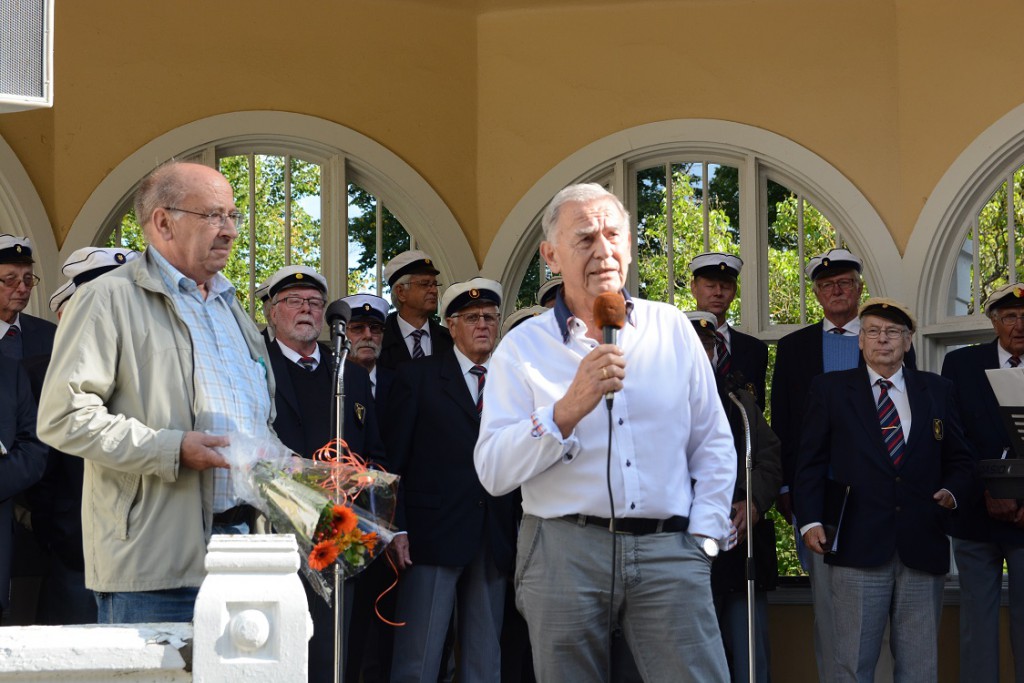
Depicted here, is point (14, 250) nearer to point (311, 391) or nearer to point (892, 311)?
point (311, 391)

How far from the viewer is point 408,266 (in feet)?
23.5

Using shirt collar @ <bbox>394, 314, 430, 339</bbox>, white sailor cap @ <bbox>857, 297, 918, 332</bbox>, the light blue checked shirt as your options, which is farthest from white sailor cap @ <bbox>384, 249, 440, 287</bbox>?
the light blue checked shirt

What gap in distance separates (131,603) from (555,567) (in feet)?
3.29

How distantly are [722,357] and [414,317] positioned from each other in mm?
1565

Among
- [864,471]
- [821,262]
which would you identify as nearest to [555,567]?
[864,471]

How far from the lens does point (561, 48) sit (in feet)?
26.5

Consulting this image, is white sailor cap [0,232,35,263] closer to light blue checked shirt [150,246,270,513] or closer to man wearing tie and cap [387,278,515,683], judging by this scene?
man wearing tie and cap [387,278,515,683]

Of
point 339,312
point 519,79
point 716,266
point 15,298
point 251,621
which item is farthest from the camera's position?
point 519,79

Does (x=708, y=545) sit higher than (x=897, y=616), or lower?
higher

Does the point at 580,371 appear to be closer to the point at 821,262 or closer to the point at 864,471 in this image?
the point at 864,471

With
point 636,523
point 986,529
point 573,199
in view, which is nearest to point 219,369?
point 573,199

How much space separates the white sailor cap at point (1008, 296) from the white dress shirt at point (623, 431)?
3.69 metres

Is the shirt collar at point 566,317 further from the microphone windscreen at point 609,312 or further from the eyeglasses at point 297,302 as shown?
the eyeglasses at point 297,302

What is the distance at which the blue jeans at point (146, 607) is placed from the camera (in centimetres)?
334
